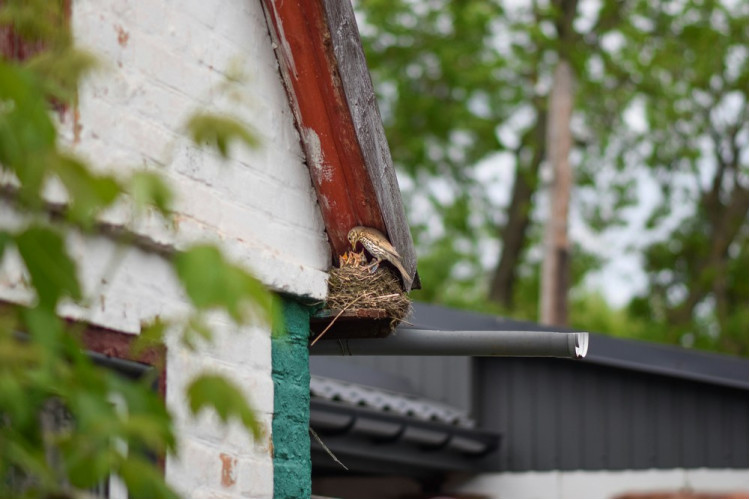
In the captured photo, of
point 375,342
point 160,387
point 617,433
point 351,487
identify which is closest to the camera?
point 160,387

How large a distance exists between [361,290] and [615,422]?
5547mm

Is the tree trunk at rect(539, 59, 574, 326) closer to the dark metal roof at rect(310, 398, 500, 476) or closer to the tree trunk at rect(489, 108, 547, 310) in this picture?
the tree trunk at rect(489, 108, 547, 310)

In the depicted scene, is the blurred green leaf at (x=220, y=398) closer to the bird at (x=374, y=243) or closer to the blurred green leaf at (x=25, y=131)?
the blurred green leaf at (x=25, y=131)

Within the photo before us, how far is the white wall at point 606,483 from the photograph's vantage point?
9.51 metres

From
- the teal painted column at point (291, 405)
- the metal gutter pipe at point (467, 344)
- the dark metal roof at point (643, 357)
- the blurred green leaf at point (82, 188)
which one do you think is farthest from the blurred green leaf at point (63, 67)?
the dark metal roof at point (643, 357)

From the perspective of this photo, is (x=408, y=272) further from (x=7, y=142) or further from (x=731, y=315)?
(x=731, y=315)

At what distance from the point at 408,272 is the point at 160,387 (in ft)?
4.34

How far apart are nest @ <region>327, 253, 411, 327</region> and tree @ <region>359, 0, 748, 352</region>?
1344cm

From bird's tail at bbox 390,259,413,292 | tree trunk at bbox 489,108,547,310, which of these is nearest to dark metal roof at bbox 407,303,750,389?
bird's tail at bbox 390,259,413,292

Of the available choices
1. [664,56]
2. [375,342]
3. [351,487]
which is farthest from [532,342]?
[664,56]

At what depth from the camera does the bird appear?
181 inches

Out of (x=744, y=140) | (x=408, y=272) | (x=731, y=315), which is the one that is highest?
(x=744, y=140)

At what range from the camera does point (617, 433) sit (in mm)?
9656

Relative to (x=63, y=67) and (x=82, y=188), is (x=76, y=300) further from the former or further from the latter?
(x=63, y=67)
